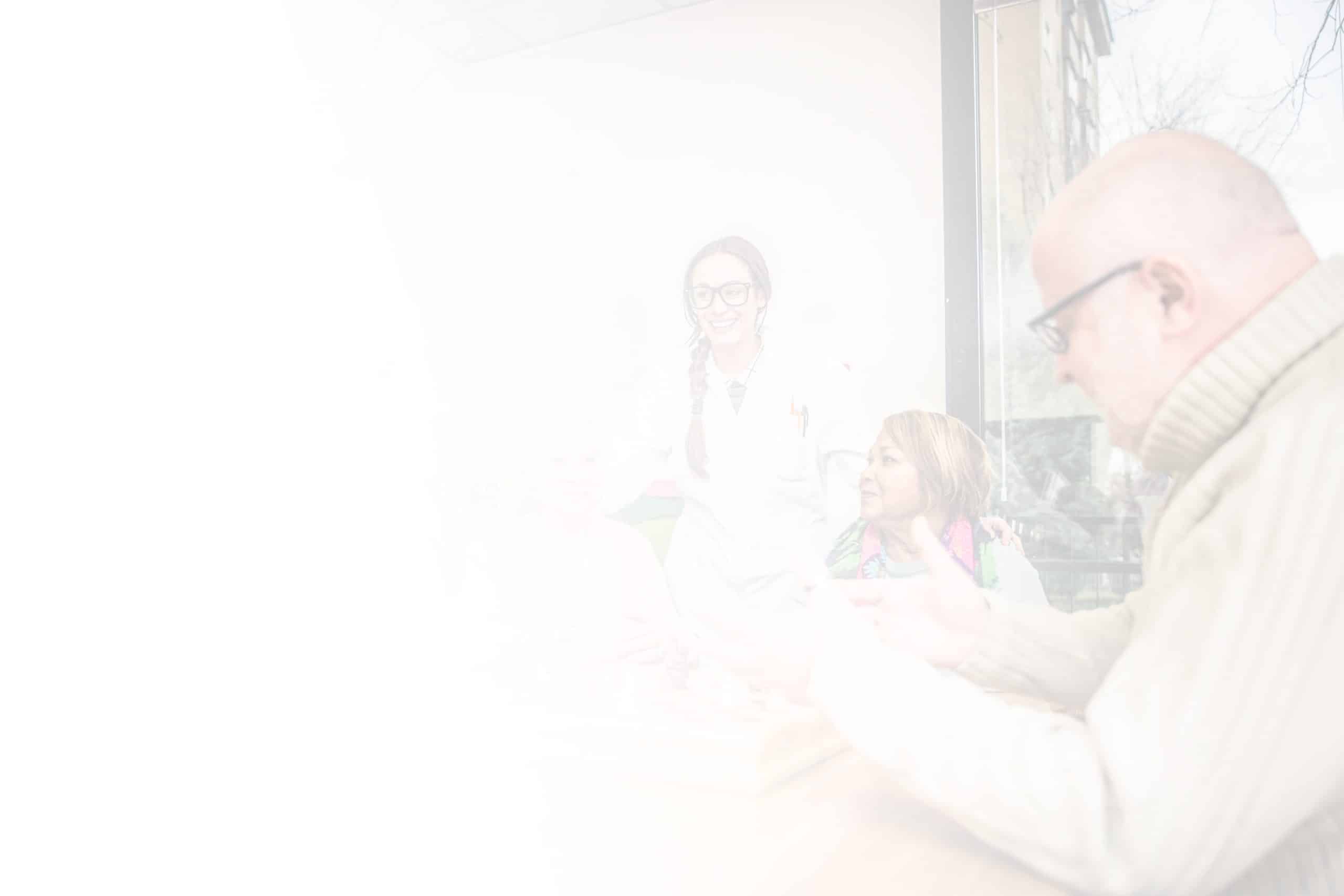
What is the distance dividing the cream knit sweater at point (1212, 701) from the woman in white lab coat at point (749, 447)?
1347mm

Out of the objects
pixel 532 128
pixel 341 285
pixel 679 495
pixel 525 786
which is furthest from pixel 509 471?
pixel 525 786

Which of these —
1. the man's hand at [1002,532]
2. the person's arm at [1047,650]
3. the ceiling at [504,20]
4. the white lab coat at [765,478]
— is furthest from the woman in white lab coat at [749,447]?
the person's arm at [1047,650]

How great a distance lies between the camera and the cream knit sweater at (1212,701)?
0.35 metres

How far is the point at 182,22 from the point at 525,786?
0.68 meters

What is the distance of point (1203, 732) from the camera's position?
0.36m

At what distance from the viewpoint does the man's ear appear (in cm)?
45

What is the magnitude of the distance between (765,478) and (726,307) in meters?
0.37

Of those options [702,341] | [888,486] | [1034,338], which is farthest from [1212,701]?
[702,341]

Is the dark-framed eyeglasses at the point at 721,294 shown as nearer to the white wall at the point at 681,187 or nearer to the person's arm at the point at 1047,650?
the white wall at the point at 681,187

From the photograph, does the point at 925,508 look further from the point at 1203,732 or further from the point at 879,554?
the point at 1203,732

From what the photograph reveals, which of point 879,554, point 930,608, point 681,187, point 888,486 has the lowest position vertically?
point 879,554

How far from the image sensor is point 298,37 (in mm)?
1187

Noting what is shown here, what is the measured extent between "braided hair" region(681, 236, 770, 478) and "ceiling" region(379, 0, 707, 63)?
0.48 metres

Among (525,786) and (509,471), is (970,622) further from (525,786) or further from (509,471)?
(509,471)
